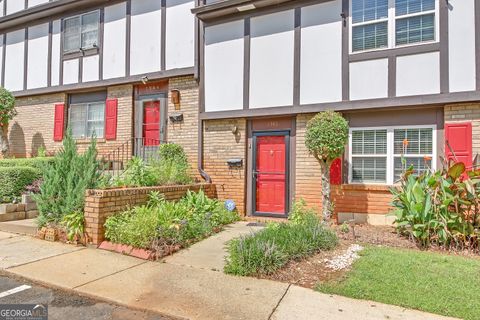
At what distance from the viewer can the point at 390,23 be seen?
691 centimetres

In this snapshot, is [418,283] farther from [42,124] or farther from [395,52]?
[42,124]

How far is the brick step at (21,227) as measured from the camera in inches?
248

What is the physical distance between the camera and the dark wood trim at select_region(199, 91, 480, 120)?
630 centimetres

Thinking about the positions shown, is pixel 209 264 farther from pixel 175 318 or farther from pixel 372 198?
pixel 372 198

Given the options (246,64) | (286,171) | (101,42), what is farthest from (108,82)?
(286,171)

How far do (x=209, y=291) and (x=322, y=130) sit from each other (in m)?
3.95

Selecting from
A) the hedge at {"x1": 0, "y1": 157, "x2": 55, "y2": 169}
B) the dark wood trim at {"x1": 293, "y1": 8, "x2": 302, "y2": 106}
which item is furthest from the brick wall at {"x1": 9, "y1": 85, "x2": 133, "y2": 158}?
the dark wood trim at {"x1": 293, "y1": 8, "x2": 302, "y2": 106}

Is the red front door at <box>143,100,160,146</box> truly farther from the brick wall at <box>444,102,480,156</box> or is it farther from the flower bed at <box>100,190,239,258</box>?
the brick wall at <box>444,102,480,156</box>

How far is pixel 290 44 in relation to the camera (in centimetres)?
786

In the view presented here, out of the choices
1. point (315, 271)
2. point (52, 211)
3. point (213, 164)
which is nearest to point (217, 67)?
point (213, 164)

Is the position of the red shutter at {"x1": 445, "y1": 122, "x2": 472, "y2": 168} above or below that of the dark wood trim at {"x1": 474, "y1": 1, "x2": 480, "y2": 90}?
below

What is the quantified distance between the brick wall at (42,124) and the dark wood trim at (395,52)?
6.57 m

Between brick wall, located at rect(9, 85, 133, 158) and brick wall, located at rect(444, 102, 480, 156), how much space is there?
8.39 m

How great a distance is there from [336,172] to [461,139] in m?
2.44
